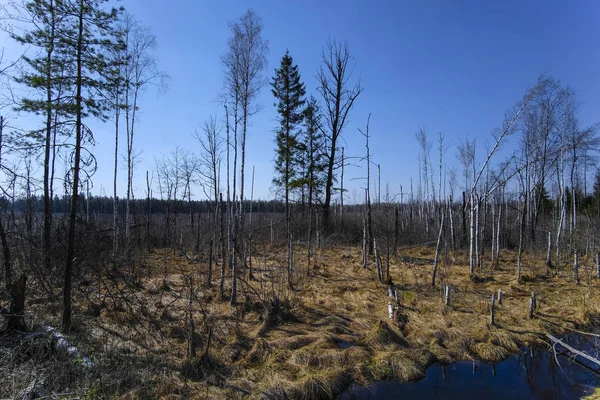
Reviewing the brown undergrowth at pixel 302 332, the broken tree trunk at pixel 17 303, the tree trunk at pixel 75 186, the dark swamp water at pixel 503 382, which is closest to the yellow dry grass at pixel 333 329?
the brown undergrowth at pixel 302 332

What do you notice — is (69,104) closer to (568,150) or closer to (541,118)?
(541,118)

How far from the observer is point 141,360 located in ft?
17.5

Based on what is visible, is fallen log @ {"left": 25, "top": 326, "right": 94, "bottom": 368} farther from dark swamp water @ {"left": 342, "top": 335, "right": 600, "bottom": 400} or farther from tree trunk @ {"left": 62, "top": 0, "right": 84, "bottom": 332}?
dark swamp water @ {"left": 342, "top": 335, "right": 600, "bottom": 400}

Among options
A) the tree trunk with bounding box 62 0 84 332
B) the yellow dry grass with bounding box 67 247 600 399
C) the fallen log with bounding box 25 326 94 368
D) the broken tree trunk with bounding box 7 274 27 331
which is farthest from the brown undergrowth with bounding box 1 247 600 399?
the broken tree trunk with bounding box 7 274 27 331

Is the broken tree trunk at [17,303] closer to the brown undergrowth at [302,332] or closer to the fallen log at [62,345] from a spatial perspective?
the fallen log at [62,345]

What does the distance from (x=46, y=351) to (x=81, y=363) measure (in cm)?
110

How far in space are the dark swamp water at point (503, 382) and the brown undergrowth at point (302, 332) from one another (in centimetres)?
20

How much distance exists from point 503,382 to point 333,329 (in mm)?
2919

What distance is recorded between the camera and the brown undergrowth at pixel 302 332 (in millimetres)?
4969

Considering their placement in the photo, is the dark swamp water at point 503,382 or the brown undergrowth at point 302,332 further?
the dark swamp water at point 503,382

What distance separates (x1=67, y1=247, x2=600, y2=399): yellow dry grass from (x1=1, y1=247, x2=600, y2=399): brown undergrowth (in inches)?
0.8

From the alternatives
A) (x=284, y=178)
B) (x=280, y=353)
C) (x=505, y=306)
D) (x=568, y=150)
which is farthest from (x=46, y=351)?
(x=568, y=150)

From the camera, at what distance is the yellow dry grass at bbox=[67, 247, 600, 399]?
5.15m

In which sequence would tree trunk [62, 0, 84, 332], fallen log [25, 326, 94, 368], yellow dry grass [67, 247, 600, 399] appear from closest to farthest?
fallen log [25, 326, 94, 368]
yellow dry grass [67, 247, 600, 399]
tree trunk [62, 0, 84, 332]
